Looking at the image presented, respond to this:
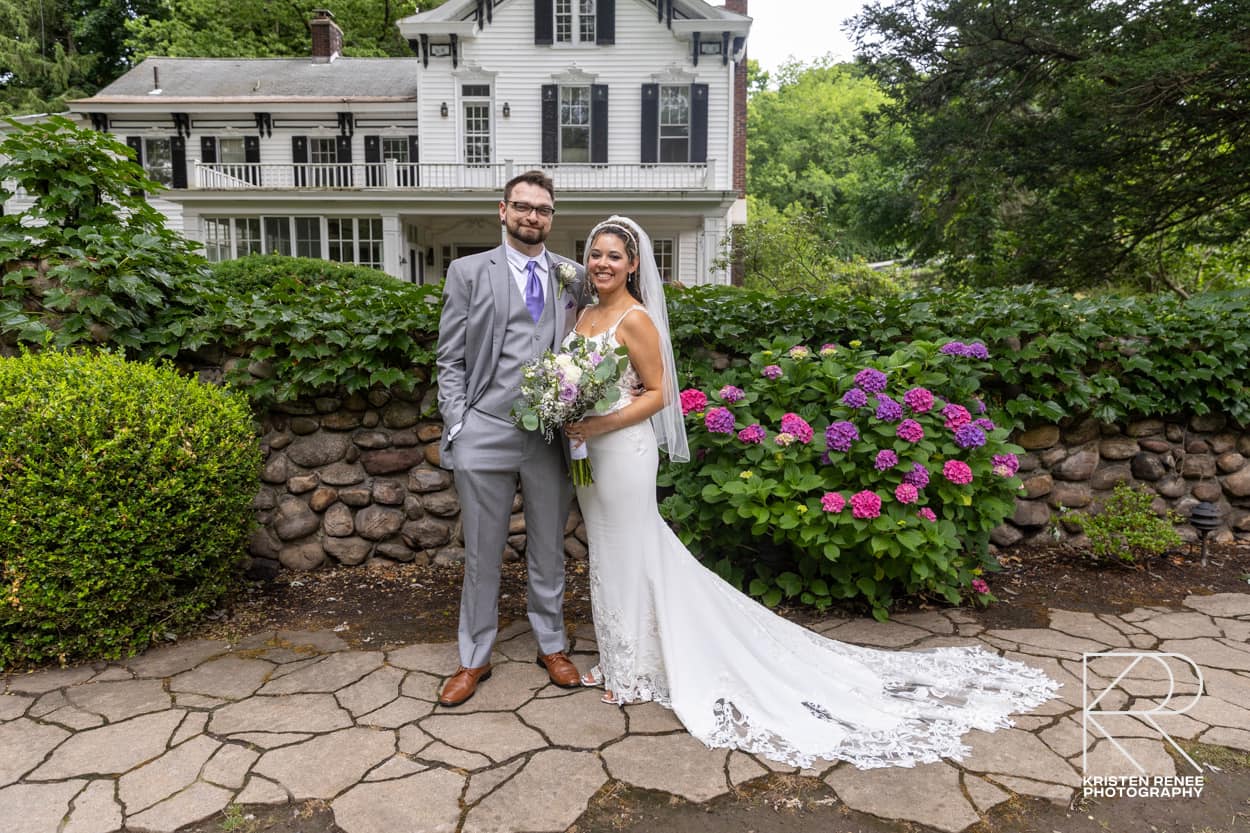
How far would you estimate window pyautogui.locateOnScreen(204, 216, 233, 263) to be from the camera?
1717cm

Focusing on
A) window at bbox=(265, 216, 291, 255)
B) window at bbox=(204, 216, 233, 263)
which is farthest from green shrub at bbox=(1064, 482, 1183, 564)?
window at bbox=(204, 216, 233, 263)

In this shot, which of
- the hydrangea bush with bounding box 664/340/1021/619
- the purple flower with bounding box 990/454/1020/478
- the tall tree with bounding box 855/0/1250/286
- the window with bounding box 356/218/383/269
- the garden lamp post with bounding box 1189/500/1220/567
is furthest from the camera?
the window with bounding box 356/218/383/269

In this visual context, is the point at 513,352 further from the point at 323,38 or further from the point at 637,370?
the point at 323,38

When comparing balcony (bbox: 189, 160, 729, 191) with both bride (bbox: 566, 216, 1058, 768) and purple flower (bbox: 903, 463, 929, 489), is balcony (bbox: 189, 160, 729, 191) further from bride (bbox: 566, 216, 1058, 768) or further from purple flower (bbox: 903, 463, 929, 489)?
bride (bbox: 566, 216, 1058, 768)

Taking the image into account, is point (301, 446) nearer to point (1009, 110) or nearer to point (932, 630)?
point (932, 630)

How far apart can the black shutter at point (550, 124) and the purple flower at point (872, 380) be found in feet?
46.1

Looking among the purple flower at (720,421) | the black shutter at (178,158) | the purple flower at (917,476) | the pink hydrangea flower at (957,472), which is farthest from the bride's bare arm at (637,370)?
the black shutter at (178,158)

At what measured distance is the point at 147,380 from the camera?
3527mm

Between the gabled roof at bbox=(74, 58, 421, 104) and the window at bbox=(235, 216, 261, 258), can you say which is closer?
the window at bbox=(235, 216, 261, 258)

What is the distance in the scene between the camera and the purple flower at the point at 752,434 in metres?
3.74

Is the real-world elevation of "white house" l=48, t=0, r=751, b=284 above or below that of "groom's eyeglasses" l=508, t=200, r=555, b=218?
above

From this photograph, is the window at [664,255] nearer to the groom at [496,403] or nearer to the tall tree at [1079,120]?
the tall tree at [1079,120]

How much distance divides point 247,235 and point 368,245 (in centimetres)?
284

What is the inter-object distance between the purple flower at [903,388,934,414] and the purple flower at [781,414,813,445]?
541mm
